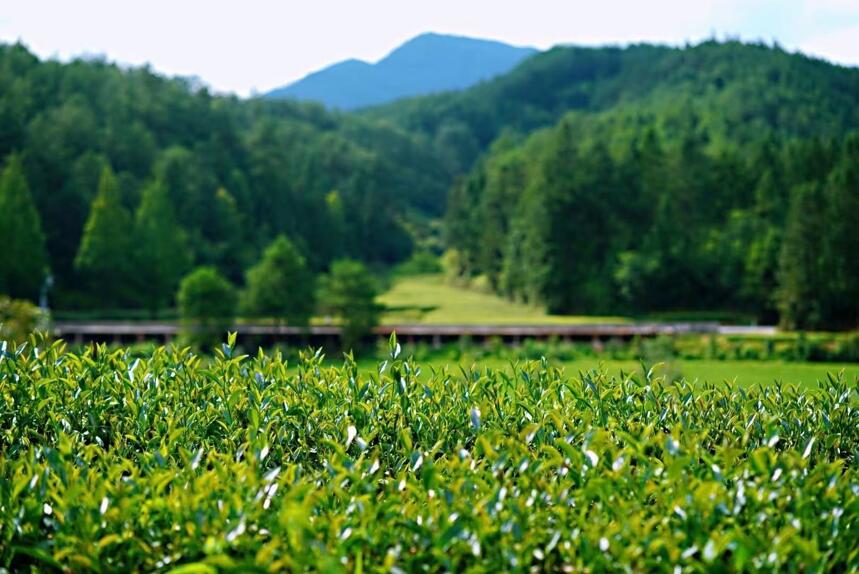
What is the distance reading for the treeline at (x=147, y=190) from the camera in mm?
43438

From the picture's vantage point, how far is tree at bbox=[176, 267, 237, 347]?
32.8m

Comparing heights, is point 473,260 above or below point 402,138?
below

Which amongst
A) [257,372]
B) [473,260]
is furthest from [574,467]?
[473,260]

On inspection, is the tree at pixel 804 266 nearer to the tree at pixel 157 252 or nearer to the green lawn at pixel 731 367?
the green lawn at pixel 731 367

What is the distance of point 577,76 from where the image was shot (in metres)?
124

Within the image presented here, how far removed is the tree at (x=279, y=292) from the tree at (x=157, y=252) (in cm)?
1104

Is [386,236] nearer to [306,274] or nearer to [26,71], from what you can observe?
[26,71]

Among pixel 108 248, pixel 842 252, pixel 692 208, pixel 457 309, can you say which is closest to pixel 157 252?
pixel 108 248

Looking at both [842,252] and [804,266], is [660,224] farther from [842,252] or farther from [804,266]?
[842,252]

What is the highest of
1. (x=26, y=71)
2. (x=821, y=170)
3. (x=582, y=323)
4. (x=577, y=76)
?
(x=577, y=76)

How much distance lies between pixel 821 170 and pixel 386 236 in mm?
37749

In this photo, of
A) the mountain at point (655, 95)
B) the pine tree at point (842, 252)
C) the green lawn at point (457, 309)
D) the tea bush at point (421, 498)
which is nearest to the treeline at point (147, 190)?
the green lawn at point (457, 309)

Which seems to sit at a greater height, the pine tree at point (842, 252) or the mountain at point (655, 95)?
the mountain at point (655, 95)

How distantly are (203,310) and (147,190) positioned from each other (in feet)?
54.0
